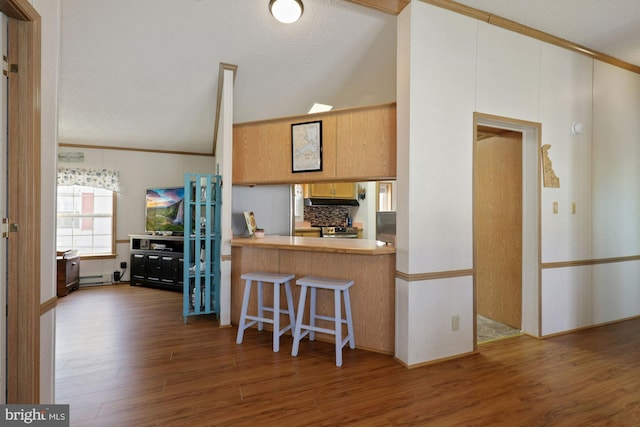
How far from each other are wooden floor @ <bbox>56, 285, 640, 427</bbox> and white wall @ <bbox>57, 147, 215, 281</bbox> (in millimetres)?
2462

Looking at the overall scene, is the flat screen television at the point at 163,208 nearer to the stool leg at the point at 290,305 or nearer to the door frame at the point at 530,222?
the stool leg at the point at 290,305

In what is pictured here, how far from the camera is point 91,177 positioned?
16.8 ft

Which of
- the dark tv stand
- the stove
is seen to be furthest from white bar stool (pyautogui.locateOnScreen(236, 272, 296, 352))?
the stove

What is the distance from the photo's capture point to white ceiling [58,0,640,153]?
263 cm

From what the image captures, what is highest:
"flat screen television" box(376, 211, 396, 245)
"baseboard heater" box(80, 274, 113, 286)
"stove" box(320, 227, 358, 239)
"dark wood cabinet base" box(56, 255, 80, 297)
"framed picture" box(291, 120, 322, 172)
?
"framed picture" box(291, 120, 322, 172)

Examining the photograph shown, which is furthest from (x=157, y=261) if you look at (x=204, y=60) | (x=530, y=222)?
(x=530, y=222)

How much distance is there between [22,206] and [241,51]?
8.08 feet

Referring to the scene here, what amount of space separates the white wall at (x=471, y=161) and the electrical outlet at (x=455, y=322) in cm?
4

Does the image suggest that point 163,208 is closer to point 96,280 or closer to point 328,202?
point 96,280

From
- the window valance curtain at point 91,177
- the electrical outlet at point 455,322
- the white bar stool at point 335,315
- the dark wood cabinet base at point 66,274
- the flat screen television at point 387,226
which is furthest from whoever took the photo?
the window valance curtain at point 91,177

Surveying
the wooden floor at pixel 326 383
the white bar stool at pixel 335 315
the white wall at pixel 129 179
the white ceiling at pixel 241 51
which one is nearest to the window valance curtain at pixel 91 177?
the white wall at pixel 129 179

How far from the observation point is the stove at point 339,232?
5.58 m

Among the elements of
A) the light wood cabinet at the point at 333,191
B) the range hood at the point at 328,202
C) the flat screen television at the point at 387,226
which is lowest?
the flat screen television at the point at 387,226

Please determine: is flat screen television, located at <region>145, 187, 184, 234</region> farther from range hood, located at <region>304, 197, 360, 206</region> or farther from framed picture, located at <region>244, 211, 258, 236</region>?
framed picture, located at <region>244, 211, 258, 236</region>
